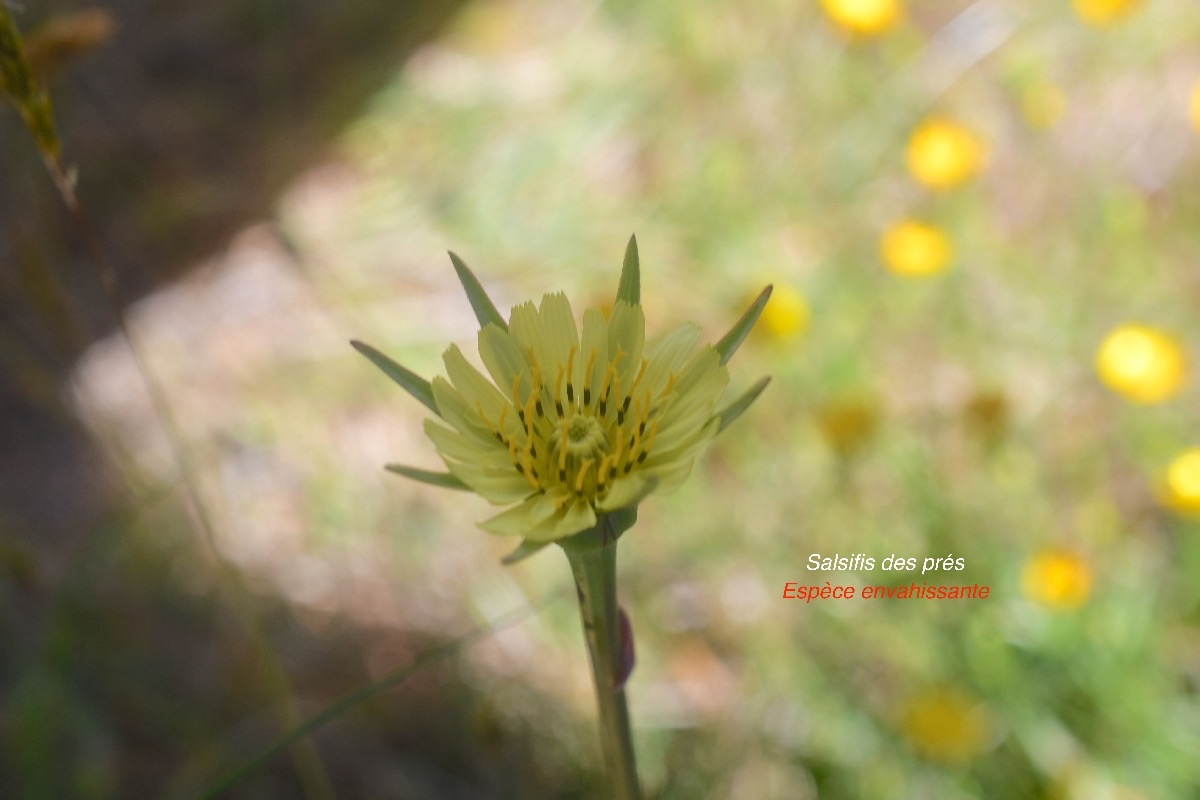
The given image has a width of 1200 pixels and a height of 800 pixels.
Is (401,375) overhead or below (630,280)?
below

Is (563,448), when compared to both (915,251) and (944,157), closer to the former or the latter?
A: (915,251)

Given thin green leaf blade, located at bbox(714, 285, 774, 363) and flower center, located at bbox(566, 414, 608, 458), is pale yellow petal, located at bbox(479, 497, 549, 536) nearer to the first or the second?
flower center, located at bbox(566, 414, 608, 458)

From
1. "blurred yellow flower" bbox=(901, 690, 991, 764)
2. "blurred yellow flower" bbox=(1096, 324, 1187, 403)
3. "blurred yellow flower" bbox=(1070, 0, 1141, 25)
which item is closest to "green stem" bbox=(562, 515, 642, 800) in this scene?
"blurred yellow flower" bbox=(901, 690, 991, 764)

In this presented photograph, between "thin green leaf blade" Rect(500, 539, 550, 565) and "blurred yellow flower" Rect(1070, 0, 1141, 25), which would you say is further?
"blurred yellow flower" Rect(1070, 0, 1141, 25)

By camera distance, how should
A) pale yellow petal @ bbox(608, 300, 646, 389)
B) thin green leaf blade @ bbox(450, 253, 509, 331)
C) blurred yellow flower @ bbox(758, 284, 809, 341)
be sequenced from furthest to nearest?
blurred yellow flower @ bbox(758, 284, 809, 341) < pale yellow petal @ bbox(608, 300, 646, 389) < thin green leaf blade @ bbox(450, 253, 509, 331)

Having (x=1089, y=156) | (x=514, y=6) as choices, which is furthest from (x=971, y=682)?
(x=514, y=6)

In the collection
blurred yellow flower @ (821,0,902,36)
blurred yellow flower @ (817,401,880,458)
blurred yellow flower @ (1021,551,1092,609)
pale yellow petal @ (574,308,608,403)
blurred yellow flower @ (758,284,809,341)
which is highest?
blurred yellow flower @ (821,0,902,36)

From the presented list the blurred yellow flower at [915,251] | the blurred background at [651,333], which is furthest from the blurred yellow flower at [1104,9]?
the blurred yellow flower at [915,251]

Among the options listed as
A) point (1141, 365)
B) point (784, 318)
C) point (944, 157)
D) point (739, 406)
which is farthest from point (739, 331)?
point (944, 157)
